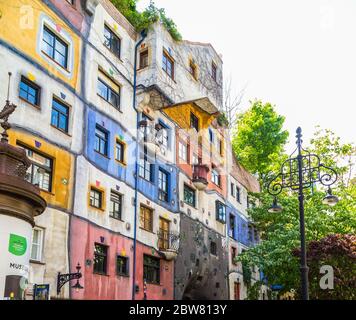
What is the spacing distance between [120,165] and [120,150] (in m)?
0.64

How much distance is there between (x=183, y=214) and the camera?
65.4 ft

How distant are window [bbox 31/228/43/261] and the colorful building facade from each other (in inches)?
1.1

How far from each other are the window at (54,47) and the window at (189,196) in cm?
844

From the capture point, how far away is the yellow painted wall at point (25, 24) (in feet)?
39.5

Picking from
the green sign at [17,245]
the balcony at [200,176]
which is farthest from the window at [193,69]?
the green sign at [17,245]

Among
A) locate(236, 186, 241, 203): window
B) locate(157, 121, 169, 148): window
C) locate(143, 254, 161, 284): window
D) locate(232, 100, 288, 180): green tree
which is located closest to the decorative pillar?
locate(143, 254, 161, 284): window

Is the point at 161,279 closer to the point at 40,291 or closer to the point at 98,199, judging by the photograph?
the point at 98,199

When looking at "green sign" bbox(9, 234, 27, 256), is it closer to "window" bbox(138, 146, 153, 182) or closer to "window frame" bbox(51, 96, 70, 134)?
"window frame" bbox(51, 96, 70, 134)

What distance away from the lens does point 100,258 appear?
1452 centimetres

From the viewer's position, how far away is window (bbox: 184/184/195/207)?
20708 mm

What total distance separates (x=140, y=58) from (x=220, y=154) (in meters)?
8.22

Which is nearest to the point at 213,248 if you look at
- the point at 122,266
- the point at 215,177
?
the point at 215,177

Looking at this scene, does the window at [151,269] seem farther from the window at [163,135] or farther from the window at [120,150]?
the window at [163,135]

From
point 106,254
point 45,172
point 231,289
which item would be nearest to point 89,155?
point 45,172
